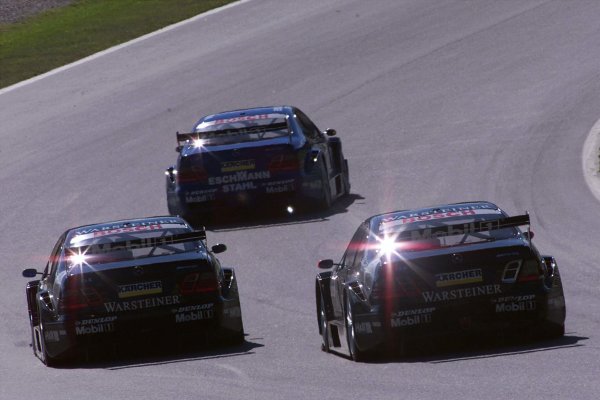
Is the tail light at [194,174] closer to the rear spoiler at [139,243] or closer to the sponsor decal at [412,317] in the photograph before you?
the rear spoiler at [139,243]

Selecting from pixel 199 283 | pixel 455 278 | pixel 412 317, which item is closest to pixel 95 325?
pixel 199 283

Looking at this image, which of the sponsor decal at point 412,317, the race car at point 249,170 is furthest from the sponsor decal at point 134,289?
the race car at point 249,170

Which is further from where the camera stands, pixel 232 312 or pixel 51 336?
pixel 232 312

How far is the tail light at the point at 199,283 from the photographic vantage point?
1272 cm

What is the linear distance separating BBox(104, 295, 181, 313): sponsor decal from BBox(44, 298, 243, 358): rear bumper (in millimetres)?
45

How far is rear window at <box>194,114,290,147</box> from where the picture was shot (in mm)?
21422

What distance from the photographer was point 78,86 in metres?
33.2

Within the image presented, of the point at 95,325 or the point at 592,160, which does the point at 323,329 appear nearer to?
the point at 95,325

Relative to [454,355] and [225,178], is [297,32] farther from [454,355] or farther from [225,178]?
[454,355]

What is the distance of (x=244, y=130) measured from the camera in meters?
21.5

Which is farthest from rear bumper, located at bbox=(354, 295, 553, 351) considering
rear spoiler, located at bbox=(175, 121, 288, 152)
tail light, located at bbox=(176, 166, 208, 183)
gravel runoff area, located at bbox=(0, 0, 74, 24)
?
gravel runoff area, located at bbox=(0, 0, 74, 24)

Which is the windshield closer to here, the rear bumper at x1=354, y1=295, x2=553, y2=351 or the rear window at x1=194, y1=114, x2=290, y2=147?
the rear bumper at x1=354, y1=295, x2=553, y2=351

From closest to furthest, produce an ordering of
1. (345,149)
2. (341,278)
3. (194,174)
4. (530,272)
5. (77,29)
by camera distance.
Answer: (530,272) < (341,278) < (194,174) < (345,149) < (77,29)

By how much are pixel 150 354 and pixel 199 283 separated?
875 millimetres
